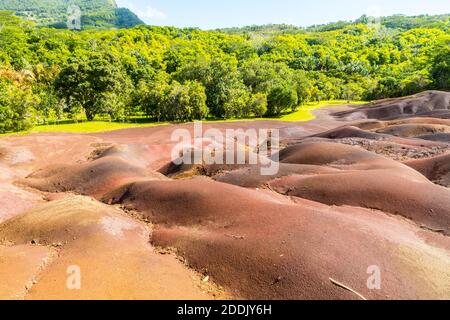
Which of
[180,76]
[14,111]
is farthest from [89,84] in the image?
[180,76]

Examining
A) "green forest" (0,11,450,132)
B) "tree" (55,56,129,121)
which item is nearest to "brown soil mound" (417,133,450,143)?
"green forest" (0,11,450,132)

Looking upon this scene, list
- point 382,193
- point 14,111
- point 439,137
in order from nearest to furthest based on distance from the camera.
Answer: point 382,193
point 439,137
point 14,111

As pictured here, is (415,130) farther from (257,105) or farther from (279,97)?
(279,97)

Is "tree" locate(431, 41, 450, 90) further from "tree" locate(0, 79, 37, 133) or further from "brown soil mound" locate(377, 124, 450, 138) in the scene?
"tree" locate(0, 79, 37, 133)

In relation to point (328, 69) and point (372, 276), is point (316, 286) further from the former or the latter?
point (328, 69)

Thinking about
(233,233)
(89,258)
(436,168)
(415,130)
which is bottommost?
(89,258)

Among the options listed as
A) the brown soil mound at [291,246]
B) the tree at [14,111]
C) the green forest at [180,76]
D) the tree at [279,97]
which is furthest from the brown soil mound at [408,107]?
the tree at [14,111]

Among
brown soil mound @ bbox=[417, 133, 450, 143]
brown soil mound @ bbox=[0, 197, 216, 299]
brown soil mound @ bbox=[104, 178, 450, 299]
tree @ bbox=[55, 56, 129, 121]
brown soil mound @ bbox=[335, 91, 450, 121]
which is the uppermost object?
tree @ bbox=[55, 56, 129, 121]
